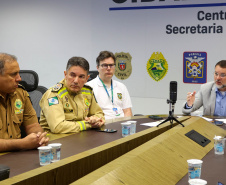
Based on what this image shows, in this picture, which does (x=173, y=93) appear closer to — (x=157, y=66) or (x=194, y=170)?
(x=194, y=170)

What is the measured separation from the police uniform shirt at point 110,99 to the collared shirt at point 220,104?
997 mm

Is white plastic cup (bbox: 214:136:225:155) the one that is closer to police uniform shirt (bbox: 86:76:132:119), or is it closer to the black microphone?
the black microphone

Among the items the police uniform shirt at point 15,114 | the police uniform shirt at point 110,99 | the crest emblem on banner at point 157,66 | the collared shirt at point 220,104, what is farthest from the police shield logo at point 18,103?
the crest emblem on banner at point 157,66

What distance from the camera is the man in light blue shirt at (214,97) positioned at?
3.86 meters

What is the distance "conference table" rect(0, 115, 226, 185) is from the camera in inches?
62.0

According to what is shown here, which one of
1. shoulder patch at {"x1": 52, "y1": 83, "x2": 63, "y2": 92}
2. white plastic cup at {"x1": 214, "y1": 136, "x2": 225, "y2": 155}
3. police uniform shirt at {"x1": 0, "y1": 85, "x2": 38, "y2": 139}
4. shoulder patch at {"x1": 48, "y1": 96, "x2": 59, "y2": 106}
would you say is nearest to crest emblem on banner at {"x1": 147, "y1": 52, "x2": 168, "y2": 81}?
shoulder patch at {"x1": 52, "y1": 83, "x2": 63, "y2": 92}

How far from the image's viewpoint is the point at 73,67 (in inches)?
123

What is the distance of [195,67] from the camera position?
5.36 metres

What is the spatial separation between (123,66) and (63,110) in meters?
2.92

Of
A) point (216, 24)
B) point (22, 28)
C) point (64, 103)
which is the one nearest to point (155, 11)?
point (216, 24)

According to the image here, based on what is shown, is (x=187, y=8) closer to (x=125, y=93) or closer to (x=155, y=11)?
(x=155, y=11)

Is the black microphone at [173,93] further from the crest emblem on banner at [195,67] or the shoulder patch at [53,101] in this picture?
the crest emblem on banner at [195,67]

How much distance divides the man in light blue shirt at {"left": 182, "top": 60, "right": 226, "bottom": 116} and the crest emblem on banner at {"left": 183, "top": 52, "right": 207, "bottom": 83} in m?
1.25

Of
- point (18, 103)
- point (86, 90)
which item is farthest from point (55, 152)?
point (86, 90)
